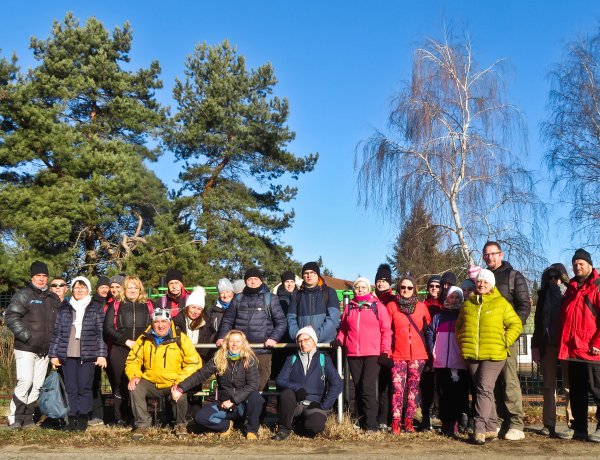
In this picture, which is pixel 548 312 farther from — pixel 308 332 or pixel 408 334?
pixel 308 332

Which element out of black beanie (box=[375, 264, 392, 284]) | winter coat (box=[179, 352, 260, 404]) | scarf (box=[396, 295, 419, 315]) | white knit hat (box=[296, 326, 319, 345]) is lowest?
winter coat (box=[179, 352, 260, 404])

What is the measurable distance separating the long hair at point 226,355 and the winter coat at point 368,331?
108 centimetres

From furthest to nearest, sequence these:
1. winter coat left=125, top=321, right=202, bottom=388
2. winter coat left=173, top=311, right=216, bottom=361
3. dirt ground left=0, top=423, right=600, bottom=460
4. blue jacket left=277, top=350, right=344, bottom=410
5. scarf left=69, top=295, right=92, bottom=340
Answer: winter coat left=173, top=311, right=216, bottom=361 → scarf left=69, top=295, right=92, bottom=340 → winter coat left=125, top=321, right=202, bottom=388 → blue jacket left=277, top=350, right=344, bottom=410 → dirt ground left=0, top=423, right=600, bottom=460


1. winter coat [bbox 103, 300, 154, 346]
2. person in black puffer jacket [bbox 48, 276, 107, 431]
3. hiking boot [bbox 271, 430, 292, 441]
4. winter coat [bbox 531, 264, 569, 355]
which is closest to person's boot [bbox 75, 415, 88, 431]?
person in black puffer jacket [bbox 48, 276, 107, 431]

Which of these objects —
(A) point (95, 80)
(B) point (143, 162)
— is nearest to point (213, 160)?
(B) point (143, 162)

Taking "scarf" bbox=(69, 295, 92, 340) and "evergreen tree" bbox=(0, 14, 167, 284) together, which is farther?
"evergreen tree" bbox=(0, 14, 167, 284)

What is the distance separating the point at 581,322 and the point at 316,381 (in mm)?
2828

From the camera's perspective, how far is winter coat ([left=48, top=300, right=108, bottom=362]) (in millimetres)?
8141

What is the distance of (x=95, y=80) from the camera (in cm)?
2584

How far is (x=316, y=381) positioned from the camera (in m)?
7.59

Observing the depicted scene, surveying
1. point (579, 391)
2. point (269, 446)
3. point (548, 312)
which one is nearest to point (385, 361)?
point (269, 446)

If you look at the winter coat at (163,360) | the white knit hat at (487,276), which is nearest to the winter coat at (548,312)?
the white knit hat at (487,276)

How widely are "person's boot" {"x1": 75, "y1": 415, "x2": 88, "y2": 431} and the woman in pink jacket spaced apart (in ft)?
10.3

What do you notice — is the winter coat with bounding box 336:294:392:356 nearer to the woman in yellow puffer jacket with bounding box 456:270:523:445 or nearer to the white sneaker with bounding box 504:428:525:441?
the woman in yellow puffer jacket with bounding box 456:270:523:445
